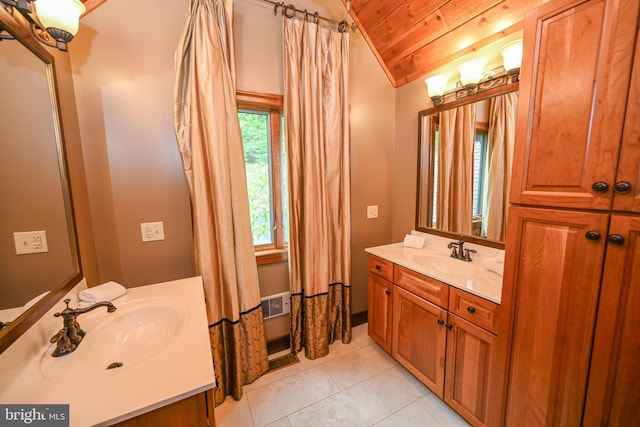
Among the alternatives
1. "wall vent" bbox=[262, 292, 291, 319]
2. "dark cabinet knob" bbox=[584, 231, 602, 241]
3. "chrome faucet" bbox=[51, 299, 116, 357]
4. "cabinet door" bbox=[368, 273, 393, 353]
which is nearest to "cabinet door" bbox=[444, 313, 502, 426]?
"cabinet door" bbox=[368, 273, 393, 353]

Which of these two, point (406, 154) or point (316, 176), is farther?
point (406, 154)

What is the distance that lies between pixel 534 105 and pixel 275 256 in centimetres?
174

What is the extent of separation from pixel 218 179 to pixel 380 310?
5.02ft

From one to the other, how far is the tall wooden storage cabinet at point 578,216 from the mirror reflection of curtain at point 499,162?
64 centimetres

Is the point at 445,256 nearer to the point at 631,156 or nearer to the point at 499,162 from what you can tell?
the point at 499,162

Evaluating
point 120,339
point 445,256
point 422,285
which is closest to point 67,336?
point 120,339

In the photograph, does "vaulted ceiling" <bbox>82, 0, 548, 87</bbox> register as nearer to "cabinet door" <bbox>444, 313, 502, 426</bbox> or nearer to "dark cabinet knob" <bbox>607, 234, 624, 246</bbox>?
"dark cabinet knob" <bbox>607, 234, 624, 246</bbox>

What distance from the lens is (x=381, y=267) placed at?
1885mm

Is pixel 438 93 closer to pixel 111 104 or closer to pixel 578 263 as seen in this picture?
pixel 578 263

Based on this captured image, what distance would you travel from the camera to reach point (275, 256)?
1988mm

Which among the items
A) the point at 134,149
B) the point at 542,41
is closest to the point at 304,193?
the point at 134,149

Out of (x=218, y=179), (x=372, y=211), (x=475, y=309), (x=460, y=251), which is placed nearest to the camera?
(x=475, y=309)

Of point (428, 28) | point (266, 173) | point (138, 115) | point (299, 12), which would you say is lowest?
point (266, 173)

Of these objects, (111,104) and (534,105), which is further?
(111,104)
